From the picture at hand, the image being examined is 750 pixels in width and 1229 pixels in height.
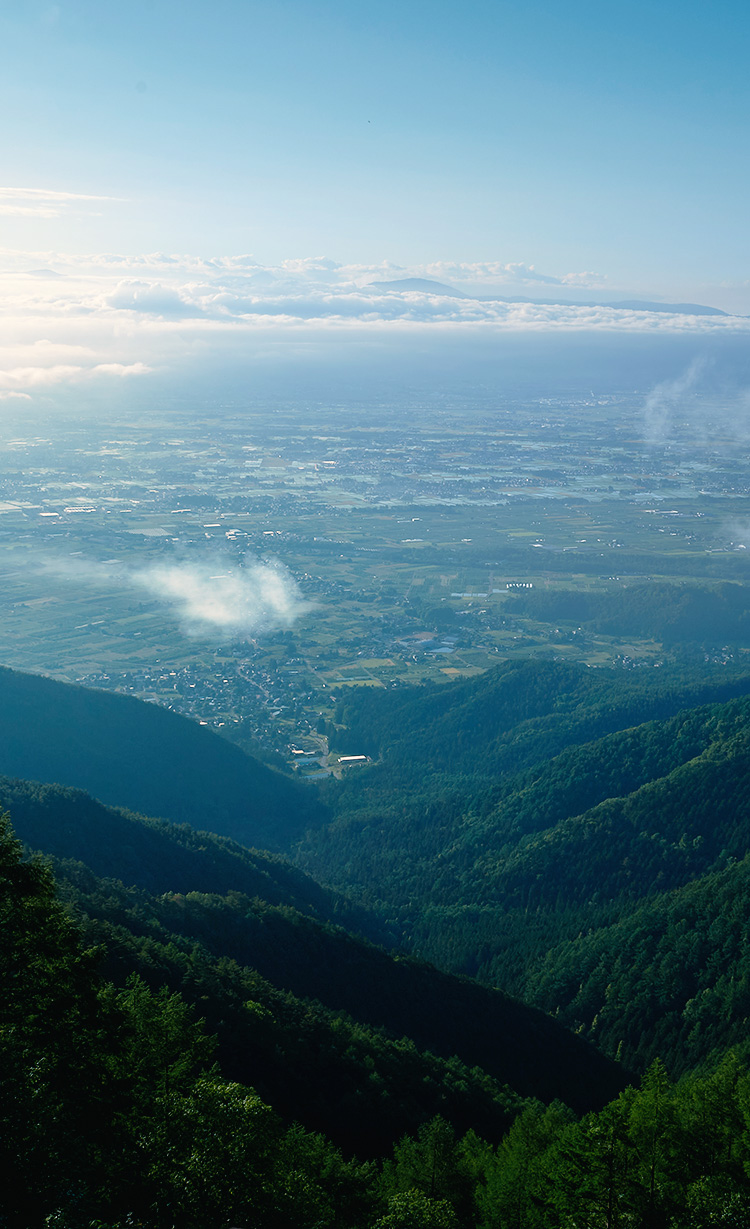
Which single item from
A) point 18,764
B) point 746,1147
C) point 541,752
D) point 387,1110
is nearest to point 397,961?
point 387,1110

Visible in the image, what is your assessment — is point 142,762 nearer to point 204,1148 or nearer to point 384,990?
point 384,990

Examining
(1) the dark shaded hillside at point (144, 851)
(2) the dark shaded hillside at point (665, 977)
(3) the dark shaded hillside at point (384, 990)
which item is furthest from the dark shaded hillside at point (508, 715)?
(3) the dark shaded hillside at point (384, 990)

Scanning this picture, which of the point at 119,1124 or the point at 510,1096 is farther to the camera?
the point at 510,1096

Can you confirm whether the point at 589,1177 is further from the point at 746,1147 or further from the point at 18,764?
the point at 18,764

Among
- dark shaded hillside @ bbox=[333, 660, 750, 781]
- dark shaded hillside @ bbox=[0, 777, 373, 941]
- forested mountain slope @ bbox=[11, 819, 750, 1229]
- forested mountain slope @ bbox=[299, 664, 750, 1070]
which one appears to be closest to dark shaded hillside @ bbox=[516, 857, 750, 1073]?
forested mountain slope @ bbox=[299, 664, 750, 1070]

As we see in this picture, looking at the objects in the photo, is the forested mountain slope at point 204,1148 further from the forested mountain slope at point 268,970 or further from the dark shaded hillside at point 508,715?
the dark shaded hillside at point 508,715

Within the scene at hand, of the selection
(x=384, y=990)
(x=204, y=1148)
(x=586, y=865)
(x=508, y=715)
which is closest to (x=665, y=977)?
(x=384, y=990)

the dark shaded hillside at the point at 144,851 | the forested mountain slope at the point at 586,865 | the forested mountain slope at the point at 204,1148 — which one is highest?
the forested mountain slope at the point at 204,1148

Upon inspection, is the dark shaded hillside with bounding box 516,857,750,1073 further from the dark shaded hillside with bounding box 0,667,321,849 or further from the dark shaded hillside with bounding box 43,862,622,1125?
the dark shaded hillside with bounding box 0,667,321,849
